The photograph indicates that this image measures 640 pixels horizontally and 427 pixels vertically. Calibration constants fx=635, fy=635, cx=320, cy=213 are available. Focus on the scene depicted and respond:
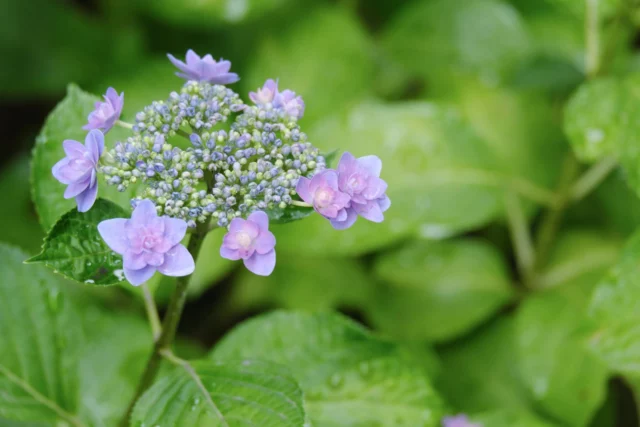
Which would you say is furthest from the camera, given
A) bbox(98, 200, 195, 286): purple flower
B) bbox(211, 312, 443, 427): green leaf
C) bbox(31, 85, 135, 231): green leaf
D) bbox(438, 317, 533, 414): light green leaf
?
bbox(438, 317, 533, 414): light green leaf

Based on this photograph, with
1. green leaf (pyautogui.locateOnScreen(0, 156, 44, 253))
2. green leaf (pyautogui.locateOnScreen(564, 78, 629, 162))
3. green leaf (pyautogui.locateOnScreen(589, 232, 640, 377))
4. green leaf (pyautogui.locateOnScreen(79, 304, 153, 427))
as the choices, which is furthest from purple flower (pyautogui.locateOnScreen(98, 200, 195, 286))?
green leaf (pyautogui.locateOnScreen(0, 156, 44, 253))

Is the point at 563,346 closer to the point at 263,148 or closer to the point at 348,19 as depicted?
the point at 263,148

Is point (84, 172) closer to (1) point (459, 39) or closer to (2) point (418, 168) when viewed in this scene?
(2) point (418, 168)

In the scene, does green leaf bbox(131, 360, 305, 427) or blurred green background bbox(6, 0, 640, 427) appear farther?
blurred green background bbox(6, 0, 640, 427)

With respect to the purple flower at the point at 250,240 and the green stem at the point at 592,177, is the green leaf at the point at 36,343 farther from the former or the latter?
the green stem at the point at 592,177

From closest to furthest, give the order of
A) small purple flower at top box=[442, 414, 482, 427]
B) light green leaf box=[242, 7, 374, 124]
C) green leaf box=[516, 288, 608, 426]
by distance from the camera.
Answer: small purple flower at top box=[442, 414, 482, 427]
green leaf box=[516, 288, 608, 426]
light green leaf box=[242, 7, 374, 124]

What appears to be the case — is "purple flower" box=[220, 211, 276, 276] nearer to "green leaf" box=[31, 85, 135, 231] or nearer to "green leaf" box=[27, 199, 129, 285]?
"green leaf" box=[27, 199, 129, 285]
